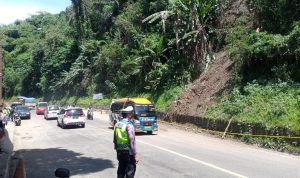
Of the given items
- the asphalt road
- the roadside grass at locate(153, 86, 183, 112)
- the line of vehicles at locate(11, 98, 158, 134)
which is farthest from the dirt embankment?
the asphalt road

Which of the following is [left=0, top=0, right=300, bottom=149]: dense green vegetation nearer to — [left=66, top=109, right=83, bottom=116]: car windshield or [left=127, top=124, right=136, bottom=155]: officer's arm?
[left=66, top=109, right=83, bottom=116]: car windshield

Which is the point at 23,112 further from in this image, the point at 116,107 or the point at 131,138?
the point at 131,138

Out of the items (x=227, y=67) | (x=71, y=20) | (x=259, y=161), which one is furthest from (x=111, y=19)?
(x=259, y=161)

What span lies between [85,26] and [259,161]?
5776 cm

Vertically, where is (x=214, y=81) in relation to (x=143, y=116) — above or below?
above

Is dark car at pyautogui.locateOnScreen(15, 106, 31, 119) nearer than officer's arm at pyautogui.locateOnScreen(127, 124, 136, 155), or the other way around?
officer's arm at pyautogui.locateOnScreen(127, 124, 136, 155)

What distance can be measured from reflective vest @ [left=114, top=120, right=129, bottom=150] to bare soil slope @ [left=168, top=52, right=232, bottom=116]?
67.7 feet

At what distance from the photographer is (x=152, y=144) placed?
20.4 metres

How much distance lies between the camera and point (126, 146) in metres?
8.92

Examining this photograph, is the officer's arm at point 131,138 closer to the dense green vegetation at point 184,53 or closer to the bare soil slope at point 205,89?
→ the dense green vegetation at point 184,53

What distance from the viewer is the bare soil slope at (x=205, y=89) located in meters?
30.8

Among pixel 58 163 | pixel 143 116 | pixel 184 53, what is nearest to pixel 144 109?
pixel 143 116

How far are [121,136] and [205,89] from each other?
24.8 m

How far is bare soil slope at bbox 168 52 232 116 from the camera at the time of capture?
1214 inches
